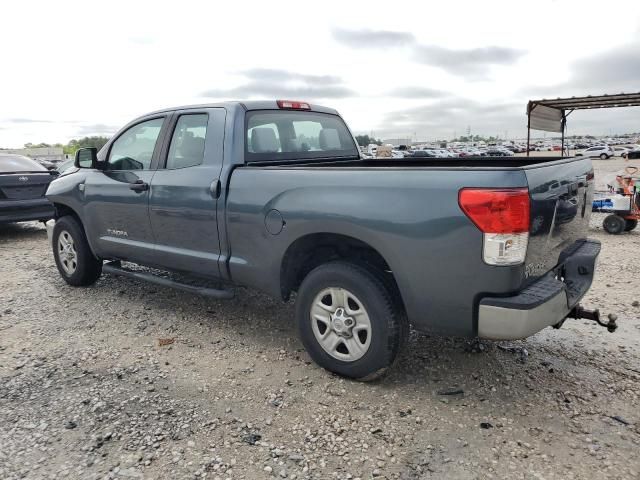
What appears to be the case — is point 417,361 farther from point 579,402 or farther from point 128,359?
point 128,359

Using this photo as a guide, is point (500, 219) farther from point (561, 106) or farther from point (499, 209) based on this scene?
point (561, 106)

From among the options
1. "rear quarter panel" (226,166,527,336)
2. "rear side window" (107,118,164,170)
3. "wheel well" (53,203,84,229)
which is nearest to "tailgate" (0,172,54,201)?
"wheel well" (53,203,84,229)

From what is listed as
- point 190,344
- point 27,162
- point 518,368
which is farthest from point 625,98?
point 27,162

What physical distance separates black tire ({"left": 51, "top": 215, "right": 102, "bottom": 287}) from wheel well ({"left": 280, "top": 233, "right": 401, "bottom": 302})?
281 centimetres

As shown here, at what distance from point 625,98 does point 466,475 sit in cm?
1296

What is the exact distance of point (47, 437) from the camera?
9.14ft

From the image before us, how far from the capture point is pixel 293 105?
176 inches

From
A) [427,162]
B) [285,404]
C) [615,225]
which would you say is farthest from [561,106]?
[285,404]

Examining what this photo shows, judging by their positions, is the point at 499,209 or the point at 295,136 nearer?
the point at 499,209

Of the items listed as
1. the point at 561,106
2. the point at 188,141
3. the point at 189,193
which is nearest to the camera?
the point at 189,193

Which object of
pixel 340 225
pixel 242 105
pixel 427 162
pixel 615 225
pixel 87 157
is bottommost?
pixel 615 225

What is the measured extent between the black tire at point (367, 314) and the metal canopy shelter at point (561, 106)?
37.4ft

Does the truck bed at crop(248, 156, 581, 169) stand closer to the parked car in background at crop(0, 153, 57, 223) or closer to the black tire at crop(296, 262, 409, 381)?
the black tire at crop(296, 262, 409, 381)

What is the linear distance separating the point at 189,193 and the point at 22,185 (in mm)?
6179
